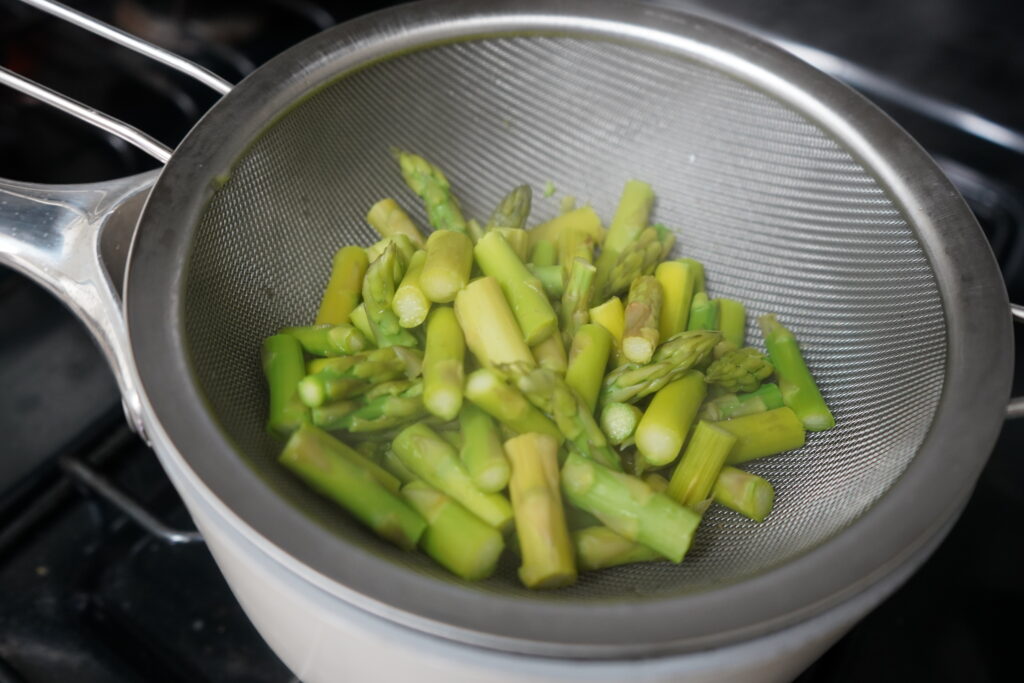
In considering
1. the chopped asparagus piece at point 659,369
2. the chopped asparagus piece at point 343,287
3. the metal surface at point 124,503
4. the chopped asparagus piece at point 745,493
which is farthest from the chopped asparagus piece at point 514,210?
the metal surface at point 124,503

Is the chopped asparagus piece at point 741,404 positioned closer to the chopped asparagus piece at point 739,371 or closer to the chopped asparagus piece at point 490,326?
the chopped asparagus piece at point 739,371

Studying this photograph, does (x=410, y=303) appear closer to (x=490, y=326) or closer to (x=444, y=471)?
(x=490, y=326)

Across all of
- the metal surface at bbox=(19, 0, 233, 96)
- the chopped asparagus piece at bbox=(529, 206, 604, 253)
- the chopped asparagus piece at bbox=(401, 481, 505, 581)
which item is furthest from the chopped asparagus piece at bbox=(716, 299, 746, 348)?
the metal surface at bbox=(19, 0, 233, 96)

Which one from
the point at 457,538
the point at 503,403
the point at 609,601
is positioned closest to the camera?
the point at 609,601

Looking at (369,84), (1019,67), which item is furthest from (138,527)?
(1019,67)

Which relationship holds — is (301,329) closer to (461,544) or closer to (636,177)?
(461,544)

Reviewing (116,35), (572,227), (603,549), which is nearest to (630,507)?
(603,549)
